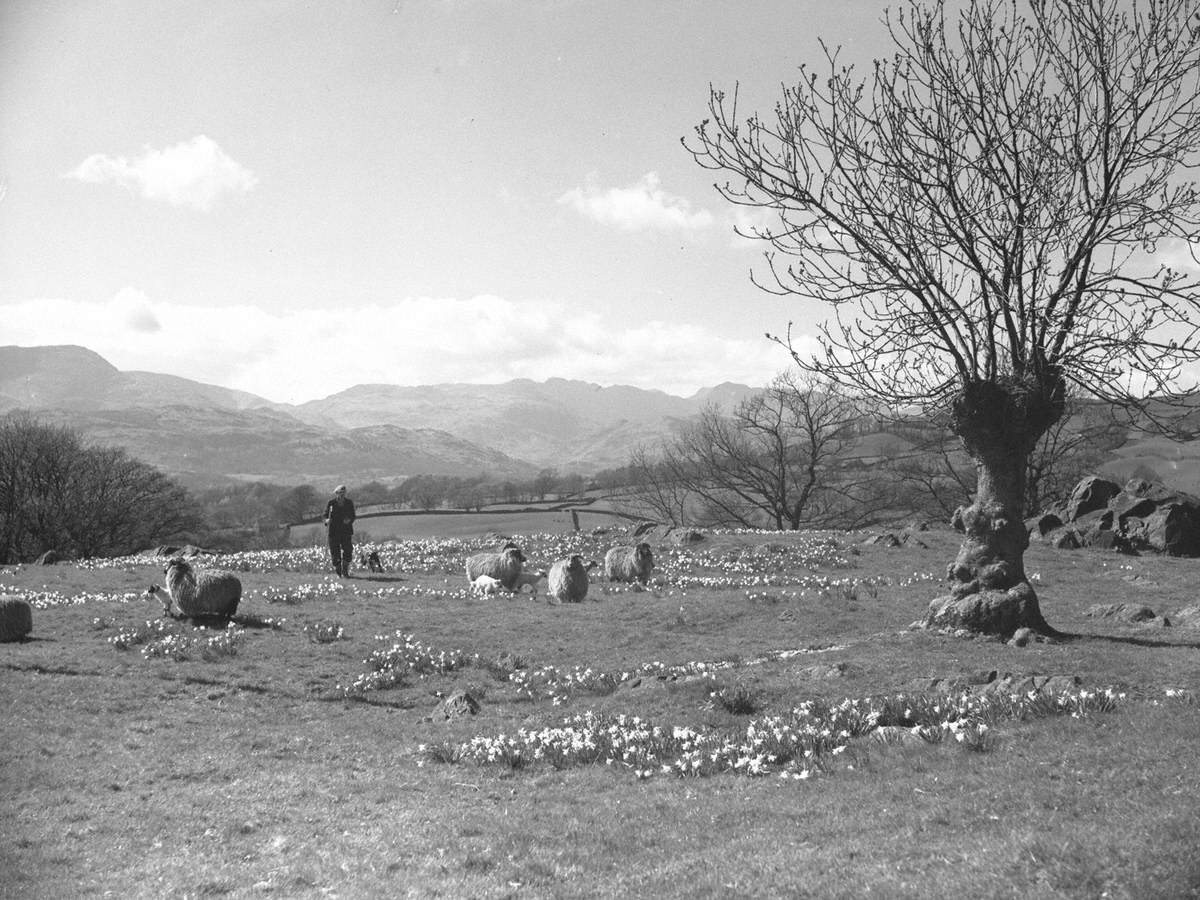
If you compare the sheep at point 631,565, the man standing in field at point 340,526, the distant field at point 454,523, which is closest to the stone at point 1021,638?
the sheep at point 631,565

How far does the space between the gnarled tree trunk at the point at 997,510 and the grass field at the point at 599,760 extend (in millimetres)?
958

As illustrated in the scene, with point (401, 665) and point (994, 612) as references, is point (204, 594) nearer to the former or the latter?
point (401, 665)

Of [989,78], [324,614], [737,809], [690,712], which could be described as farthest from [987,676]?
[324,614]

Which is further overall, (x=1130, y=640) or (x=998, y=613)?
(x=998, y=613)

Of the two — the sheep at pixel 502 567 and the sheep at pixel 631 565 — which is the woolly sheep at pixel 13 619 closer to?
the sheep at pixel 502 567

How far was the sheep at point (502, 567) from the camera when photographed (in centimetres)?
2509

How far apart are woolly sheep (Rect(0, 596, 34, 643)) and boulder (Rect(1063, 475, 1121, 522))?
3458 cm

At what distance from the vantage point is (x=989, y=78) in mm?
14328

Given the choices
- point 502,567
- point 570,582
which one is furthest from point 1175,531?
point 502,567

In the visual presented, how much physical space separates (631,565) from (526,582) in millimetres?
3327

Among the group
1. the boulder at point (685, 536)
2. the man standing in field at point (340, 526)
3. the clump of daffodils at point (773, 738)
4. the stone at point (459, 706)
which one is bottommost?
the stone at point (459, 706)

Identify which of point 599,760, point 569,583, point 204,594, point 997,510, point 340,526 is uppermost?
point 997,510

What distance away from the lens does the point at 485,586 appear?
24328mm

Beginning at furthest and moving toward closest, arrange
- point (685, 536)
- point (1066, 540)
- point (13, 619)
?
point (685, 536) < point (1066, 540) < point (13, 619)
